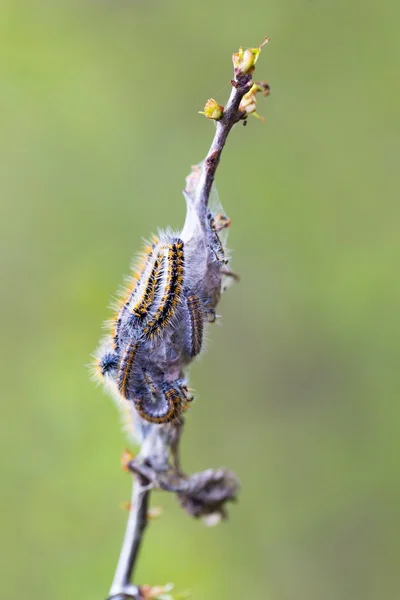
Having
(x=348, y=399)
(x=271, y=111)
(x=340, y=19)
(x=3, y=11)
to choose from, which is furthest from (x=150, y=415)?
(x=3, y=11)

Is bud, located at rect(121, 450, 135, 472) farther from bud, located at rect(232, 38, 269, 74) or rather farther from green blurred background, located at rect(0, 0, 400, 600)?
green blurred background, located at rect(0, 0, 400, 600)

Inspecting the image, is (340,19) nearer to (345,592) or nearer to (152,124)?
(152,124)

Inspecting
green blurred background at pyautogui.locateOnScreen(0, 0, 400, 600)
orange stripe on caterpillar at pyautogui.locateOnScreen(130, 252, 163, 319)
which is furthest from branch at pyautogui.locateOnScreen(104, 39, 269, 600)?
green blurred background at pyautogui.locateOnScreen(0, 0, 400, 600)

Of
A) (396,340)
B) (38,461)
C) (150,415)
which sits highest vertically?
(396,340)

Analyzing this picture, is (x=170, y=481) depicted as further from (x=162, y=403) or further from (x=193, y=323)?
(x=193, y=323)

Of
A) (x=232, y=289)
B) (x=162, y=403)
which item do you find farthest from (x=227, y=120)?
(x=232, y=289)

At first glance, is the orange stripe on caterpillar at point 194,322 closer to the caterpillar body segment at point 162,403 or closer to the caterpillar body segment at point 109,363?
the caterpillar body segment at point 162,403

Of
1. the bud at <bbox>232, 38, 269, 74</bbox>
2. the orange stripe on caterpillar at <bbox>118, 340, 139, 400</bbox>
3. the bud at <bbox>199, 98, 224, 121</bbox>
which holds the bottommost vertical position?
the orange stripe on caterpillar at <bbox>118, 340, 139, 400</bbox>
